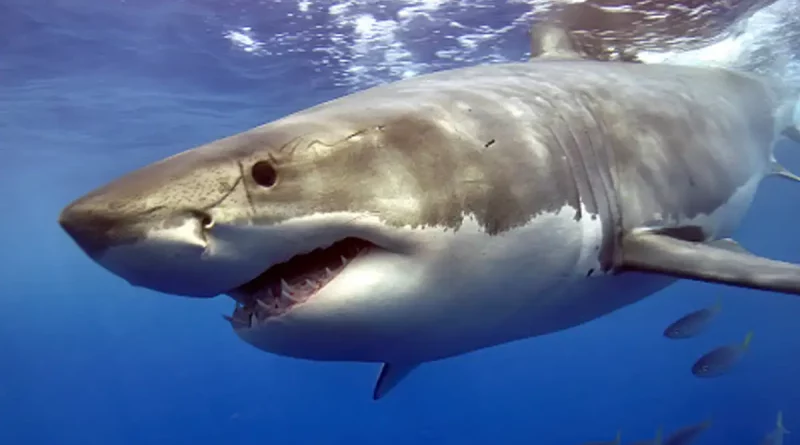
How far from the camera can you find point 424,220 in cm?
216

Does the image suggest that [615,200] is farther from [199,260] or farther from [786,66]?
[786,66]

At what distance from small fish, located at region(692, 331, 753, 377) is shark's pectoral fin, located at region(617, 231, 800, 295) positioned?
23.7ft

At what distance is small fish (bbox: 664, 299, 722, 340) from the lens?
29.9 ft

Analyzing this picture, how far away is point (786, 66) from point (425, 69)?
763cm

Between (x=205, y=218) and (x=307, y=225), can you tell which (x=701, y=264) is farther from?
(x=205, y=218)

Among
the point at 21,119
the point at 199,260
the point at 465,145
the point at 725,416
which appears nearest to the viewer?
the point at 199,260

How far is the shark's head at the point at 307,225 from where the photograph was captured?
1.77 meters

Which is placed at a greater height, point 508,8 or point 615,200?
point 508,8

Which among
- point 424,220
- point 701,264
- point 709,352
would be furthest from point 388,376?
point 709,352

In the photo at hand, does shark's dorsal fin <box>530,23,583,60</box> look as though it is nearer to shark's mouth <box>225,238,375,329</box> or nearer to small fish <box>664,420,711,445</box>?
small fish <box>664,420,711,445</box>

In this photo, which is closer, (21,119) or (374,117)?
(374,117)

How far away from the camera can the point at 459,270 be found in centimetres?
229

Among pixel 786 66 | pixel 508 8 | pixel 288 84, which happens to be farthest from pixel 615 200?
pixel 288 84

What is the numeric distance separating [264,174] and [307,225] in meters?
0.21
